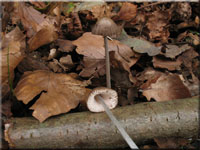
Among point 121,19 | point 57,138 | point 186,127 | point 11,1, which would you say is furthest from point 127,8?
point 57,138

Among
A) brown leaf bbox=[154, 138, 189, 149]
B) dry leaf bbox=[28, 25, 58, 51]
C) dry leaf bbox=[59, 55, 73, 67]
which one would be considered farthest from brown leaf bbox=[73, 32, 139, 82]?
brown leaf bbox=[154, 138, 189, 149]

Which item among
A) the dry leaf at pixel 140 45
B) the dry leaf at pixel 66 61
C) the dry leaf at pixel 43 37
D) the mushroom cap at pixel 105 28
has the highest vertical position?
the mushroom cap at pixel 105 28

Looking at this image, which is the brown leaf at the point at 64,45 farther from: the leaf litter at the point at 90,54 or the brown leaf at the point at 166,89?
the brown leaf at the point at 166,89

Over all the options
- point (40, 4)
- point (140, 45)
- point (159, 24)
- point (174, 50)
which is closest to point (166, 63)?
point (174, 50)

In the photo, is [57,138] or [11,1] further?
[11,1]

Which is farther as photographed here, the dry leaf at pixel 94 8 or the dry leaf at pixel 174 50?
the dry leaf at pixel 94 8

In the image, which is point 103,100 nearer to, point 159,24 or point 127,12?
point 127,12

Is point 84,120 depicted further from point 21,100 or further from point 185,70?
point 185,70

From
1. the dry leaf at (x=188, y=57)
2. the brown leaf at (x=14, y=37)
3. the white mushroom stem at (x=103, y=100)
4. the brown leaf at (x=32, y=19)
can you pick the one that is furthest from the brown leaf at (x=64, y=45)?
the dry leaf at (x=188, y=57)
